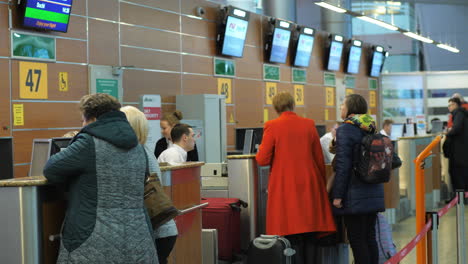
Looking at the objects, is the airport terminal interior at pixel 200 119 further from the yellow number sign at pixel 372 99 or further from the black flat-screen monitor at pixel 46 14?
the yellow number sign at pixel 372 99

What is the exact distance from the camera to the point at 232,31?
9625mm

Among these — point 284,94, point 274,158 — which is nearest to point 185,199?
point 274,158

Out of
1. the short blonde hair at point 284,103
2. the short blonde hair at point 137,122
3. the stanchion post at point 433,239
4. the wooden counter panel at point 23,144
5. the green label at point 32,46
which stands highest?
the green label at point 32,46

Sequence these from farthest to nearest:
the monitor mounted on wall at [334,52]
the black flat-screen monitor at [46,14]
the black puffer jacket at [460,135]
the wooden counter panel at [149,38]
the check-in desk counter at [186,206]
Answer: the monitor mounted on wall at [334,52], the black puffer jacket at [460,135], the wooden counter panel at [149,38], the black flat-screen monitor at [46,14], the check-in desk counter at [186,206]

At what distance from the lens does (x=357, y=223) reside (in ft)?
14.8

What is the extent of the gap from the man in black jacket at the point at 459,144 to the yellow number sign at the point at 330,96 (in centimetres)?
433

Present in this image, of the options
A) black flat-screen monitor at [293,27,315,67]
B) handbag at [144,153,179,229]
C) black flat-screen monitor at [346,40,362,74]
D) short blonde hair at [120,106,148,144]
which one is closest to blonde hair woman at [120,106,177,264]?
short blonde hair at [120,106,148,144]

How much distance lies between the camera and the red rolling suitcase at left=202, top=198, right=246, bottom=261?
5.21m

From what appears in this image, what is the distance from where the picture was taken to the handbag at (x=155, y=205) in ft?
10.9

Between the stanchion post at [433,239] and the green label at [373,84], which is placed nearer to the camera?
the stanchion post at [433,239]

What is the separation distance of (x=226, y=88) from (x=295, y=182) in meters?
5.27

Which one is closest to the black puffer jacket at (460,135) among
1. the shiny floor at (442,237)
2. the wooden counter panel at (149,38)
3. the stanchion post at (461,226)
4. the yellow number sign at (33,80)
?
the shiny floor at (442,237)

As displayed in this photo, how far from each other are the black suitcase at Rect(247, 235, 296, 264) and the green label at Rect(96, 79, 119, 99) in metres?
3.47

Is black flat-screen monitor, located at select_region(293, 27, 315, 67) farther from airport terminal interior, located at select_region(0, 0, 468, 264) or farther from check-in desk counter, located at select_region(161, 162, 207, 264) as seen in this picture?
check-in desk counter, located at select_region(161, 162, 207, 264)
